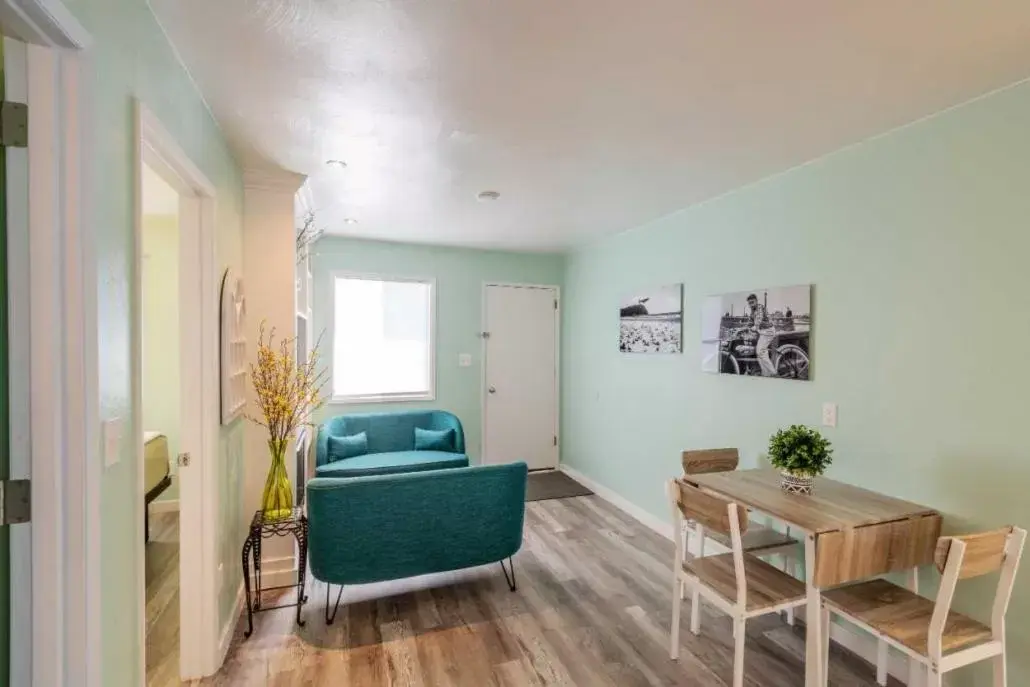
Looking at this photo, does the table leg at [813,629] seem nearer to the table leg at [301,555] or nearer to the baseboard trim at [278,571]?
the table leg at [301,555]

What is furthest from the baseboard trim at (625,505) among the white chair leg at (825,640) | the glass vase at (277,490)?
the glass vase at (277,490)

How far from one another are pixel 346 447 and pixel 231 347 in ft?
6.80

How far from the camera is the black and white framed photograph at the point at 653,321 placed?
3549 mm

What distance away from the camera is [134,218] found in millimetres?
1354

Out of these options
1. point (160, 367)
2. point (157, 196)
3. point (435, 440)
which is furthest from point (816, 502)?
point (160, 367)

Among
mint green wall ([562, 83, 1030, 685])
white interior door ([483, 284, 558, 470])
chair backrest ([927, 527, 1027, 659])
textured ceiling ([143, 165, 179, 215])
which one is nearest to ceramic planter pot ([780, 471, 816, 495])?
mint green wall ([562, 83, 1030, 685])

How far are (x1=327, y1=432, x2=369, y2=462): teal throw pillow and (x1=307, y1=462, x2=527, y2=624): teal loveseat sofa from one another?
4.86 ft

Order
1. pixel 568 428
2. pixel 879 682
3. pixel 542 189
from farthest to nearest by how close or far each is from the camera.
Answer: pixel 568 428 < pixel 542 189 < pixel 879 682

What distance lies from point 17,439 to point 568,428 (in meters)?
4.61

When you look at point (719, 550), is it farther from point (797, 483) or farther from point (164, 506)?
point (164, 506)

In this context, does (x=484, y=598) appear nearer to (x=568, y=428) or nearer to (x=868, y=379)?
(x=868, y=379)

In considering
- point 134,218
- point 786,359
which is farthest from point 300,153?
point 786,359

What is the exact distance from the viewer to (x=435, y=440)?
4387mm

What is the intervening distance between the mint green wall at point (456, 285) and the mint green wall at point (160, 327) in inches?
53.0
